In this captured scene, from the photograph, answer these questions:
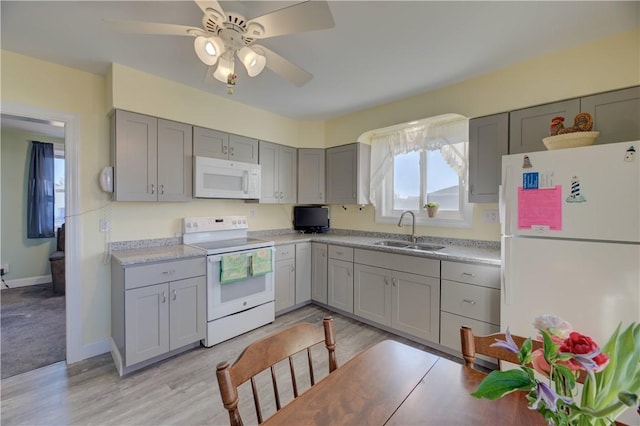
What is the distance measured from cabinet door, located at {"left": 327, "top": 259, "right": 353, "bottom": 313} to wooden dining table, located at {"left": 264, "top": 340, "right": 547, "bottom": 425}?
2.09 meters

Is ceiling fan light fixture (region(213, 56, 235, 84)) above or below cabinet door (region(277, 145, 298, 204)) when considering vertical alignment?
above

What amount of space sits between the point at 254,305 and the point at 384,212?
1.96 metres

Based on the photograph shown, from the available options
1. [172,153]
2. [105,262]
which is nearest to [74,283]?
[105,262]

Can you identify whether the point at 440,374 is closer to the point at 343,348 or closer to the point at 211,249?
the point at 343,348

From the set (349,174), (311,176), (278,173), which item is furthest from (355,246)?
(278,173)

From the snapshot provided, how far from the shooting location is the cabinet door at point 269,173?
11.2 feet

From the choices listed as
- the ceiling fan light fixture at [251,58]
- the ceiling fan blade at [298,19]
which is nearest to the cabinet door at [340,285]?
the ceiling fan light fixture at [251,58]

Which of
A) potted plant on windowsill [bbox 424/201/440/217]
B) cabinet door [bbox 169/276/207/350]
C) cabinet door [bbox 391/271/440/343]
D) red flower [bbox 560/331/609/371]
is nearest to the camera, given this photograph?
red flower [bbox 560/331/609/371]

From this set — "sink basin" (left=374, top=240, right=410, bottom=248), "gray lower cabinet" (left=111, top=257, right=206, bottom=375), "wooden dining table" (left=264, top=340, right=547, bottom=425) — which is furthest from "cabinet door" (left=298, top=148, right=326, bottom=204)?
"wooden dining table" (left=264, top=340, right=547, bottom=425)

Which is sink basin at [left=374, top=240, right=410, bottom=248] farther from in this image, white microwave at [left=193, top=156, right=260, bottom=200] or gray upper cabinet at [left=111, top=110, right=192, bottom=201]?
gray upper cabinet at [left=111, top=110, right=192, bottom=201]

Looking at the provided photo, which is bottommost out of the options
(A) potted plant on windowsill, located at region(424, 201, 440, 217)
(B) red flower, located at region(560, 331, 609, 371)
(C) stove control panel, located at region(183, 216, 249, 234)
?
(B) red flower, located at region(560, 331, 609, 371)

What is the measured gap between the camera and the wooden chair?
0.76 m

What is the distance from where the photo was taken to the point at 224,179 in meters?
2.98

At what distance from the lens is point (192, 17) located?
5.74 feet
